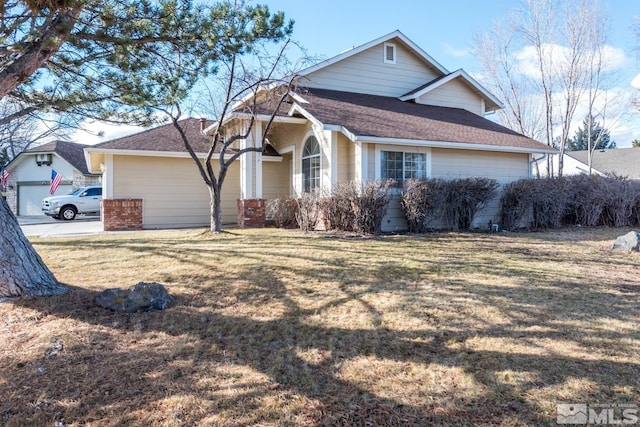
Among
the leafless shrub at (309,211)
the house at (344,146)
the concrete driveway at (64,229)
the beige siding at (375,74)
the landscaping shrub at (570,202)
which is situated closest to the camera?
the leafless shrub at (309,211)

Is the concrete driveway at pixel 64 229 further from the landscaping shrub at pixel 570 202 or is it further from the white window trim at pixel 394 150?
the landscaping shrub at pixel 570 202

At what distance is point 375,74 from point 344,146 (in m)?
4.83

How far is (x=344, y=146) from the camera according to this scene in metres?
11.2

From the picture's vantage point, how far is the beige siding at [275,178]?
14234 mm

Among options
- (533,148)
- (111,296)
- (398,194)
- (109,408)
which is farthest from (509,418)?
(533,148)

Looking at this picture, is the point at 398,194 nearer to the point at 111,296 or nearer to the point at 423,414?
the point at 111,296

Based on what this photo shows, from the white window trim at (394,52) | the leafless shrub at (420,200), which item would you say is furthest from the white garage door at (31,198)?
the leafless shrub at (420,200)

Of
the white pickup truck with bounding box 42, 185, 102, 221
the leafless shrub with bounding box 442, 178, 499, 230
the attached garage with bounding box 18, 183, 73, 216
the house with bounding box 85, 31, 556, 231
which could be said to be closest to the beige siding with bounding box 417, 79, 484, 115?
the house with bounding box 85, 31, 556, 231

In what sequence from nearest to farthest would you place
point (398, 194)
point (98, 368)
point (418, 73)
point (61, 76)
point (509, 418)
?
point (509, 418), point (98, 368), point (61, 76), point (398, 194), point (418, 73)

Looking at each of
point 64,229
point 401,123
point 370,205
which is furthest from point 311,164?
point 64,229

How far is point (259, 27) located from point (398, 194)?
618 centimetres

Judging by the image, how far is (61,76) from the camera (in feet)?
21.0

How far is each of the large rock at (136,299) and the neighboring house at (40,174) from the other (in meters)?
24.1

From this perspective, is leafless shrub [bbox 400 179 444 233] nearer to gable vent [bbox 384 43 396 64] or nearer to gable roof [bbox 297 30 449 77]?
gable roof [bbox 297 30 449 77]
